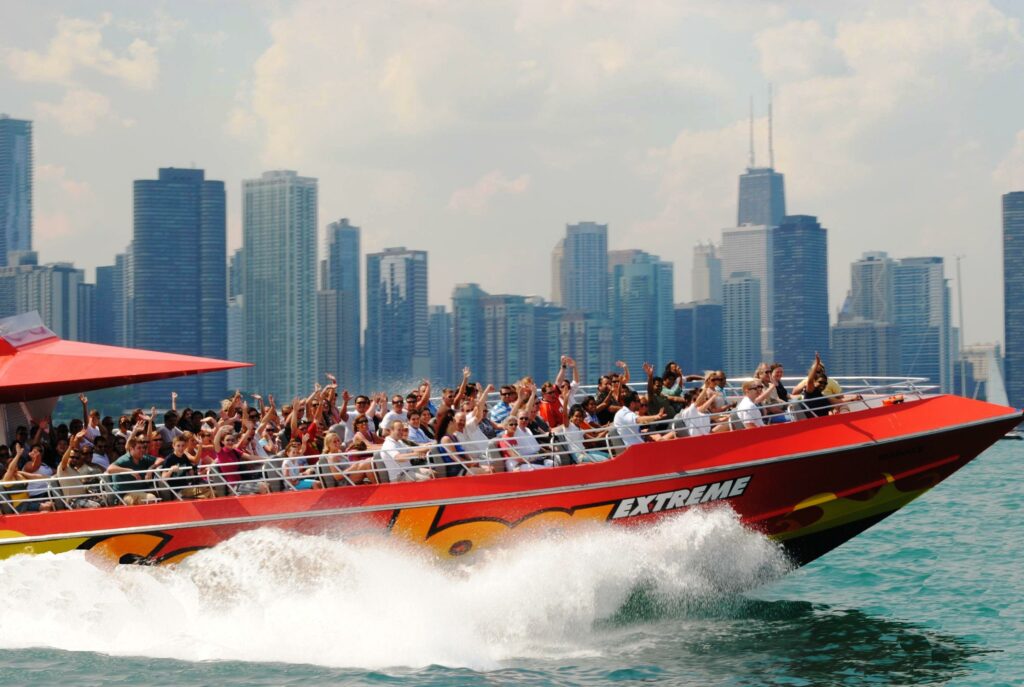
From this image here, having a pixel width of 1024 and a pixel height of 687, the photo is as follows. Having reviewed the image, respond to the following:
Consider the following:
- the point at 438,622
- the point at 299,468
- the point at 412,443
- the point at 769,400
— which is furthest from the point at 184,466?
the point at 769,400

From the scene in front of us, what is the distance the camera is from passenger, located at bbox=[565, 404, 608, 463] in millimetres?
13148

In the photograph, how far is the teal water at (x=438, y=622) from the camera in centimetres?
1234

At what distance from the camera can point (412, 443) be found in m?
13.4

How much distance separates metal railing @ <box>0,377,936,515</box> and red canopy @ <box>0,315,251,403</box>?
49.0 inches

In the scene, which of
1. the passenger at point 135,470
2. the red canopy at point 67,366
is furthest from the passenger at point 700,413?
the passenger at point 135,470

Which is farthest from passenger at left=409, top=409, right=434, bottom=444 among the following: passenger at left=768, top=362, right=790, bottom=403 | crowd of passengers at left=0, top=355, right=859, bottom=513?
passenger at left=768, top=362, right=790, bottom=403

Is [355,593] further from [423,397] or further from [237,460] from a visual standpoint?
[423,397]

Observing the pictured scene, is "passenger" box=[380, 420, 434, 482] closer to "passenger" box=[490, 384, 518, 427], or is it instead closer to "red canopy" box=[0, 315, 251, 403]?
"passenger" box=[490, 384, 518, 427]

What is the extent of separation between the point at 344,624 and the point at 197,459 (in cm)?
218

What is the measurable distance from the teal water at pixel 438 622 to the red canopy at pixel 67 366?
205cm

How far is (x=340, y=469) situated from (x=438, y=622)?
1.80m

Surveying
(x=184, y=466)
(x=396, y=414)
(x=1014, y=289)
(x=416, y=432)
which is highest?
(x=1014, y=289)

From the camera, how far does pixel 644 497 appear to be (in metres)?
13.1

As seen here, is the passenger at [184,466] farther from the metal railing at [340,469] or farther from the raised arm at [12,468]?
the raised arm at [12,468]
